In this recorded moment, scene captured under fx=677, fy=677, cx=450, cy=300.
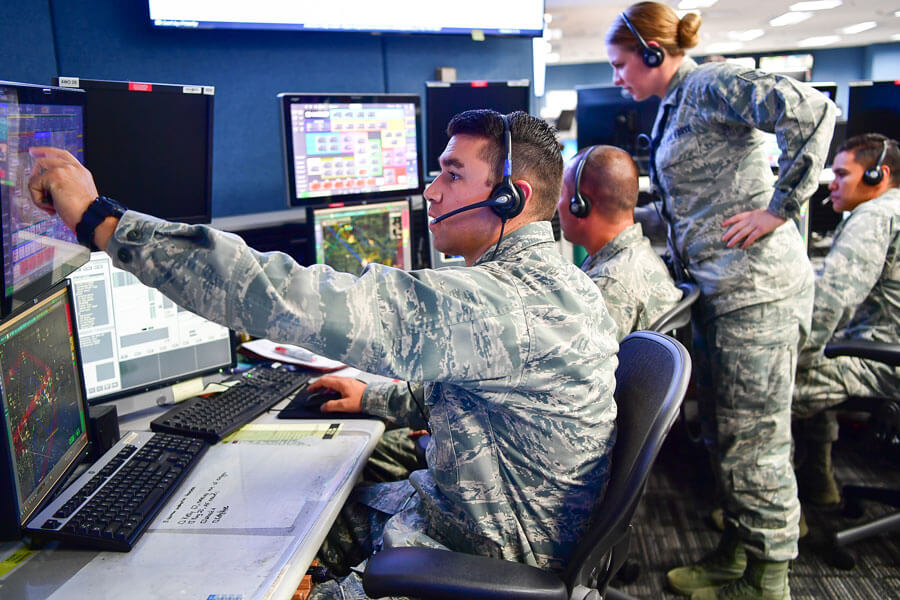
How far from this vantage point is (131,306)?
143 centimetres

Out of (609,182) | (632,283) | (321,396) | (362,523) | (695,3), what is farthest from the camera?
(695,3)

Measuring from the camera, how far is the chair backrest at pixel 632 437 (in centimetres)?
93

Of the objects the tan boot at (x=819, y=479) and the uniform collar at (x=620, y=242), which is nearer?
the uniform collar at (x=620, y=242)

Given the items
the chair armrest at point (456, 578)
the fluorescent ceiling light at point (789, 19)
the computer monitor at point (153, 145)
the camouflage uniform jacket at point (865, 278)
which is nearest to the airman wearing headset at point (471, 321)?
the chair armrest at point (456, 578)

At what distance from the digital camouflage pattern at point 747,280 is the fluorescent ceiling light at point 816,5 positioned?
10.1 m

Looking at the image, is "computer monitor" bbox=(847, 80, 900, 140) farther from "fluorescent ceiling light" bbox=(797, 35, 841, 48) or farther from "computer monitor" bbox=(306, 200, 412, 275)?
"fluorescent ceiling light" bbox=(797, 35, 841, 48)

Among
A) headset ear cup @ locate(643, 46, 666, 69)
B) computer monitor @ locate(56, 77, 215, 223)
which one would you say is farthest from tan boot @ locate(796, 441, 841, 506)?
computer monitor @ locate(56, 77, 215, 223)

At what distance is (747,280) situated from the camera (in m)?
1.84

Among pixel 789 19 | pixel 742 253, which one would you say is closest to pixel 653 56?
pixel 742 253

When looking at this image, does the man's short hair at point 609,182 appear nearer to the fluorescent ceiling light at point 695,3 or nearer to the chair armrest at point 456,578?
the chair armrest at point 456,578

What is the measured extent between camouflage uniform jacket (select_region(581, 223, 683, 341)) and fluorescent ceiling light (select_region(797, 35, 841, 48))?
596 inches

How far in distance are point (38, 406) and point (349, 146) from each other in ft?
3.92

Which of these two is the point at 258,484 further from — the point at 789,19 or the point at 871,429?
the point at 789,19

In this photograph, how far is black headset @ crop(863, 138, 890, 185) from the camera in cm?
247
